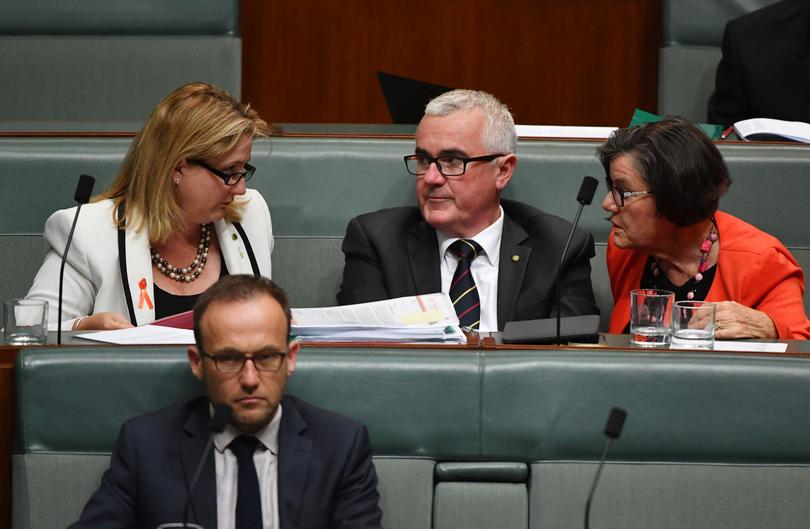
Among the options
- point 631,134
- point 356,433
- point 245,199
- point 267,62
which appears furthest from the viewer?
point 267,62

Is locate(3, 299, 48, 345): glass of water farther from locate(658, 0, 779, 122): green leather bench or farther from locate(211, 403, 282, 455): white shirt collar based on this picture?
locate(658, 0, 779, 122): green leather bench

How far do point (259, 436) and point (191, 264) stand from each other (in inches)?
28.6

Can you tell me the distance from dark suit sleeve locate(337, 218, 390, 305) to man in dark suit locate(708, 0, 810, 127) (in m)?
1.04

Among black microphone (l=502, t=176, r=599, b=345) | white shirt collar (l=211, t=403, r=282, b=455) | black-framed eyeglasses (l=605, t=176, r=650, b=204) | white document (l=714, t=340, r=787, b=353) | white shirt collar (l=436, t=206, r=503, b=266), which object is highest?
black-framed eyeglasses (l=605, t=176, r=650, b=204)

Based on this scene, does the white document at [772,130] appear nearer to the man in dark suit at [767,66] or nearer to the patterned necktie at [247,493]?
the man in dark suit at [767,66]

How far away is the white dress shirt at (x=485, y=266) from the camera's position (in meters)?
1.90

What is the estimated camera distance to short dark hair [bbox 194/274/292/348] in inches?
47.9

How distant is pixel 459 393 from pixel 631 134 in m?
0.67

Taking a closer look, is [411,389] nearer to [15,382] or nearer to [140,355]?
[140,355]

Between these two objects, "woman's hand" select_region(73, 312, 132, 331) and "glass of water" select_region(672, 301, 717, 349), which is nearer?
"glass of water" select_region(672, 301, 717, 349)

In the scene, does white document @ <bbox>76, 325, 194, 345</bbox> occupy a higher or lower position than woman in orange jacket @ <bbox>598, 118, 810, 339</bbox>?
lower

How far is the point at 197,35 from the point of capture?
2777mm

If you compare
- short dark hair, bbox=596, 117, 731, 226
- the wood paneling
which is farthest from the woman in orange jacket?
the wood paneling

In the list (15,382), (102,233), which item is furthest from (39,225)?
(15,382)
